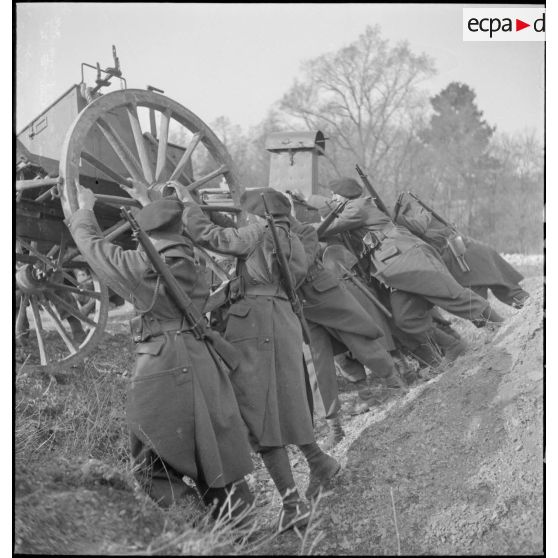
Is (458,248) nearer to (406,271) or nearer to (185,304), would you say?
(406,271)

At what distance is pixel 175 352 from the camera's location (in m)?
3.45

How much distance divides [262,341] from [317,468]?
90 cm

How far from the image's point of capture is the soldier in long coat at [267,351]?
155 inches

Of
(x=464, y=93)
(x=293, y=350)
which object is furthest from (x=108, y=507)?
(x=464, y=93)

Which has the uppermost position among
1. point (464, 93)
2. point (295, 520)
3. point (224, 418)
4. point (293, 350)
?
point (464, 93)

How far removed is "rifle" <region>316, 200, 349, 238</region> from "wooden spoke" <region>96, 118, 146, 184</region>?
1634 millimetres

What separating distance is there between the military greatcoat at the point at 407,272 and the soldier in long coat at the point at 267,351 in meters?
1.88

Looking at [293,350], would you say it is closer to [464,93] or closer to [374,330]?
[374,330]

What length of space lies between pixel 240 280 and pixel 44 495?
1.85 meters

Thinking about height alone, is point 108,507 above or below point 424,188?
below

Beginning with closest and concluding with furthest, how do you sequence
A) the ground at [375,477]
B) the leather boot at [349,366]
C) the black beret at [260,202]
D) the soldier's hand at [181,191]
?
1. the ground at [375,477]
2. the black beret at [260,202]
3. the soldier's hand at [181,191]
4. the leather boot at [349,366]

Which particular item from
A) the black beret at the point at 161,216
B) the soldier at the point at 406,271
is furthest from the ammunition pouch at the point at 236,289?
the soldier at the point at 406,271

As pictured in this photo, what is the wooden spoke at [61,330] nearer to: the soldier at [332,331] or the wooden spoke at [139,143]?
the wooden spoke at [139,143]

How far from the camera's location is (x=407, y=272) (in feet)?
19.6
